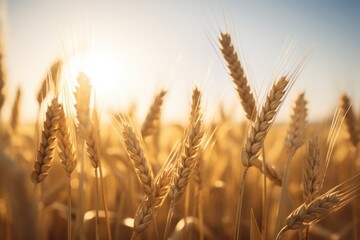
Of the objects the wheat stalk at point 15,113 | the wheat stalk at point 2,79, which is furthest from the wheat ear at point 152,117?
the wheat stalk at point 15,113

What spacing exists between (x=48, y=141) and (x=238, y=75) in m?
1.06

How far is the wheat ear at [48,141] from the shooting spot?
51.2 inches

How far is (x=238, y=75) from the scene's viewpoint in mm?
1807

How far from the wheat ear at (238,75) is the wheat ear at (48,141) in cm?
94

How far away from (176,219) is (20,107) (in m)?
1.77

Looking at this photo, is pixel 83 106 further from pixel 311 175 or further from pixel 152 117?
pixel 311 175

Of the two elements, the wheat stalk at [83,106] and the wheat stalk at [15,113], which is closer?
the wheat stalk at [83,106]

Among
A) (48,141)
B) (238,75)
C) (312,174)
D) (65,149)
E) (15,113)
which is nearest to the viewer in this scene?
(48,141)

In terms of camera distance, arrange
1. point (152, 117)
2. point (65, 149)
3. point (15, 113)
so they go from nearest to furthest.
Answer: point (65, 149), point (152, 117), point (15, 113)

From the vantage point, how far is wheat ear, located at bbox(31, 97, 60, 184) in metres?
1.30

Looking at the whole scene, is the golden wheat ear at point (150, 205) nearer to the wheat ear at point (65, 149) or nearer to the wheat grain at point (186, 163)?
the wheat grain at point (186, 163)

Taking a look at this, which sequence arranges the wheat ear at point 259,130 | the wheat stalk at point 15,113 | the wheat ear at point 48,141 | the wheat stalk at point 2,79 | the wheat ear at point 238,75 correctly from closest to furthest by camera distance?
1. the wheat ear at point 48,141
2. the wheat ear at point 259,130
3. the wheat ear at point 238,75
4. the wheat stalk at point 2,79
5. the wheat stalk at point 15,113

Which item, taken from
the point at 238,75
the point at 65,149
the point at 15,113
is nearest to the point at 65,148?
the point at 65,149

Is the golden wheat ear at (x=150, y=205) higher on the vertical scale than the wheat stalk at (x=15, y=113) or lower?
lower
